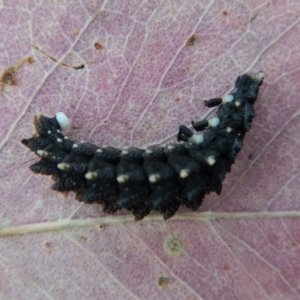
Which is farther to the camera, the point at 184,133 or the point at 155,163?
the point at 184,133

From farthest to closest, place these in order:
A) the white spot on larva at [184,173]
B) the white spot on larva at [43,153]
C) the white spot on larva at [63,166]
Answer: the white spot on larva at [43,153] → the white spot on larva at [63,166] → the white spot on larva at [184,173]

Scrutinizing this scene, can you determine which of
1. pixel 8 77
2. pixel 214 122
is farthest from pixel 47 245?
pixel 214 122

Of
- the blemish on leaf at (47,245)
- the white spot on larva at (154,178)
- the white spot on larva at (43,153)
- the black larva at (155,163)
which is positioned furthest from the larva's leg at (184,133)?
the blemish on leaf at (47,245)

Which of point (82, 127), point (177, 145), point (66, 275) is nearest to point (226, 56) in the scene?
point (177, 145)

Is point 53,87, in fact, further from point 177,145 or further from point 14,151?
point 177,145

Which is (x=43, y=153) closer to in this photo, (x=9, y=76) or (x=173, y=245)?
(x=9, y=76)

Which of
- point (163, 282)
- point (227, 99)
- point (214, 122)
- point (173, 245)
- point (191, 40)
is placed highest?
point (191, 40)

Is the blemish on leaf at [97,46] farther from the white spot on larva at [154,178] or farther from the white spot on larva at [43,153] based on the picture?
the white spot on larva at [154,178]
